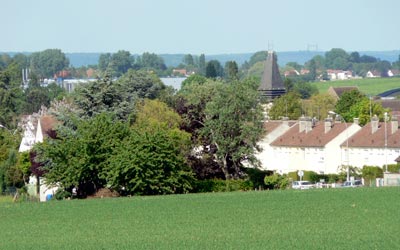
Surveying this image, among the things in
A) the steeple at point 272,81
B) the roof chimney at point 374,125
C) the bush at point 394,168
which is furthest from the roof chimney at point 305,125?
the steeple at point 272,81

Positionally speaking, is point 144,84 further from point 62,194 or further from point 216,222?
point 216,222

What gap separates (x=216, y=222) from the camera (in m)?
42.4

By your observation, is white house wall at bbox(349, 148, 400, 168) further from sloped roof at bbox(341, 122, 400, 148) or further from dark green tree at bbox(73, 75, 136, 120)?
dark green tree at bbox(73, 75, 136, 120)

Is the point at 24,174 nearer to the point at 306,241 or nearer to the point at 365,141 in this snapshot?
the point at 365,141

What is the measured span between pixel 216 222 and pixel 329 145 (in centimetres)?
4991

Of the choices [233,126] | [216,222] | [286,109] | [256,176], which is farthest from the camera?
[286,109]

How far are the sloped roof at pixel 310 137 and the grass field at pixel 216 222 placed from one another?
34.4 metres

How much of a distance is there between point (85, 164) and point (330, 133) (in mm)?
33784

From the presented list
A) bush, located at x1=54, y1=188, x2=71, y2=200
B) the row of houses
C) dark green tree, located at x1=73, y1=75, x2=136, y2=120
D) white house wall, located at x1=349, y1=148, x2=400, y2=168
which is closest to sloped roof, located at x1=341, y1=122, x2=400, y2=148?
the row of houses

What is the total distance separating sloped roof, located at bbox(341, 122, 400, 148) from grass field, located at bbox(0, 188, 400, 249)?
29.7 meters

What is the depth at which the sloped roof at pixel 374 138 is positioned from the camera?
87.1 m

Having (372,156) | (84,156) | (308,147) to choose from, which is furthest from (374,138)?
(84,156)

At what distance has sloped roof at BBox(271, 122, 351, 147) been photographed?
3639 inches

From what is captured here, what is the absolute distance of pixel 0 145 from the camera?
9600cm
